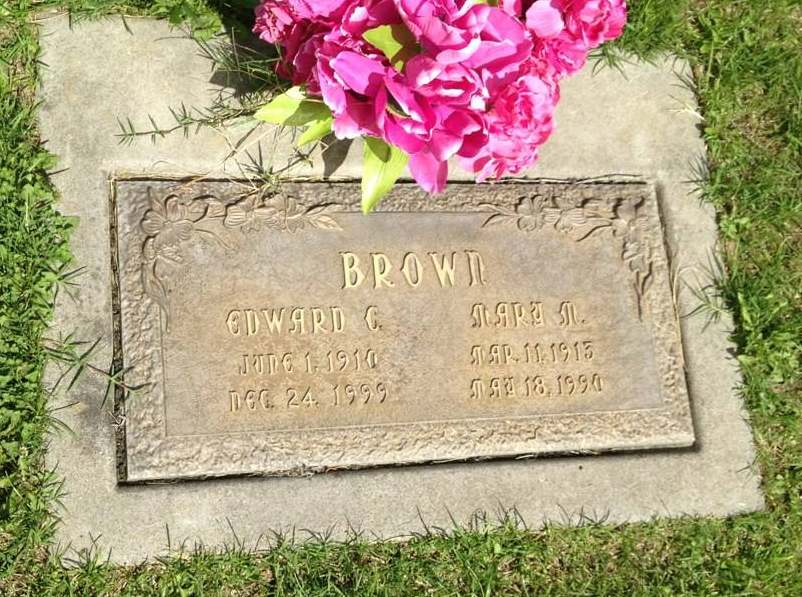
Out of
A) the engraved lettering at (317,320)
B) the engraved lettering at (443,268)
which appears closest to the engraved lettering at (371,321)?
the engraved lettering at (317,320)

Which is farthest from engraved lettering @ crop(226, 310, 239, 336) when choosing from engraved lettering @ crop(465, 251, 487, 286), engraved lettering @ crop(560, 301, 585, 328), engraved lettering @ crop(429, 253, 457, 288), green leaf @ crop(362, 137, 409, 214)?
engraved lettering @ crop(560, 301, 585, 328)

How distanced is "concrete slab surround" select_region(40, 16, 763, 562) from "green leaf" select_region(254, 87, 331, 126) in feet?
1.09

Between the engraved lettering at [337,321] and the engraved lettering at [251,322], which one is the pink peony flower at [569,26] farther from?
the engraved lettering at [251,322]

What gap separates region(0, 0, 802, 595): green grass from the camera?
239 centimetres

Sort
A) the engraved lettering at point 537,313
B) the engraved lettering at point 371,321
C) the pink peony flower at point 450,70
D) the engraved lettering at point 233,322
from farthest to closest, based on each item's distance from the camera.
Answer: the engraved lettering at point 537,313
the engraved lettering at point 371,321
the engraved lettering at point 233,322
the pink peony flower at point 450,70

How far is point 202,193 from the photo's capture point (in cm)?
260

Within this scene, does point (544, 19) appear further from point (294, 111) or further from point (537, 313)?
point (537, 313)

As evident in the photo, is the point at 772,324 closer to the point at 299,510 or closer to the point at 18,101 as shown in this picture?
the point at 299,510

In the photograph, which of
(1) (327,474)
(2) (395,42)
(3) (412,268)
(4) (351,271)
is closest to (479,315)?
(3) (412,268)

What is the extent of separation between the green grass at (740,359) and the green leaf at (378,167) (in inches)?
32.2

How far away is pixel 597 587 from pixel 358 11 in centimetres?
188

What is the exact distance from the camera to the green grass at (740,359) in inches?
94.0

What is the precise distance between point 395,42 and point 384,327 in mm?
919

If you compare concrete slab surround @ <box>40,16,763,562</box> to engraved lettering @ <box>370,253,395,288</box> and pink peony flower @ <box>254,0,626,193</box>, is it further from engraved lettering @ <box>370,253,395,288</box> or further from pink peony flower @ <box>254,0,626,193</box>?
pink peony flower @ <box>254,0,626,193</box>
